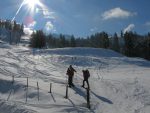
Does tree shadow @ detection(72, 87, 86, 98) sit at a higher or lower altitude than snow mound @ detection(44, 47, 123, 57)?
lower

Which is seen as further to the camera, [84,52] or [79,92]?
[84,52]

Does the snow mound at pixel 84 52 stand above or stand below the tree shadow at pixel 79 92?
above

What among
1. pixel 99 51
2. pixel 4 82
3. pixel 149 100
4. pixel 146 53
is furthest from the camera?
pixel 146 53

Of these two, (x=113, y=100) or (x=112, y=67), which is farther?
(x=112, y=67)

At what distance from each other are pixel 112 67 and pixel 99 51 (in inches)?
900

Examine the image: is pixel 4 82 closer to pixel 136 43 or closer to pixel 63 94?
pixel 63 94

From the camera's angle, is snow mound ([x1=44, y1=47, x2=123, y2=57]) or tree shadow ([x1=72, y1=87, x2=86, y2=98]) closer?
tree shadow ([x1=72, y1=87, x2=86, y2=98])

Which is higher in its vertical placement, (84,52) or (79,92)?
(84,52)

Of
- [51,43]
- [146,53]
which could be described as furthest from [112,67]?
[51,43]

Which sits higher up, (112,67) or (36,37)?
(36,37)

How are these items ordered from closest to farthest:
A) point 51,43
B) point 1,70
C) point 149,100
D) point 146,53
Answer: point 149,100, point 1,70, point 146,53, point 51,43

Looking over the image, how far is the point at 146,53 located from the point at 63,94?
77.0 metres

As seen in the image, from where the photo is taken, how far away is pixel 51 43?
19150 centimetres

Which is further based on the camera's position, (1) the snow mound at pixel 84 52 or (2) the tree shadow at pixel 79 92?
(1) the snow mound at pixel 84 52
